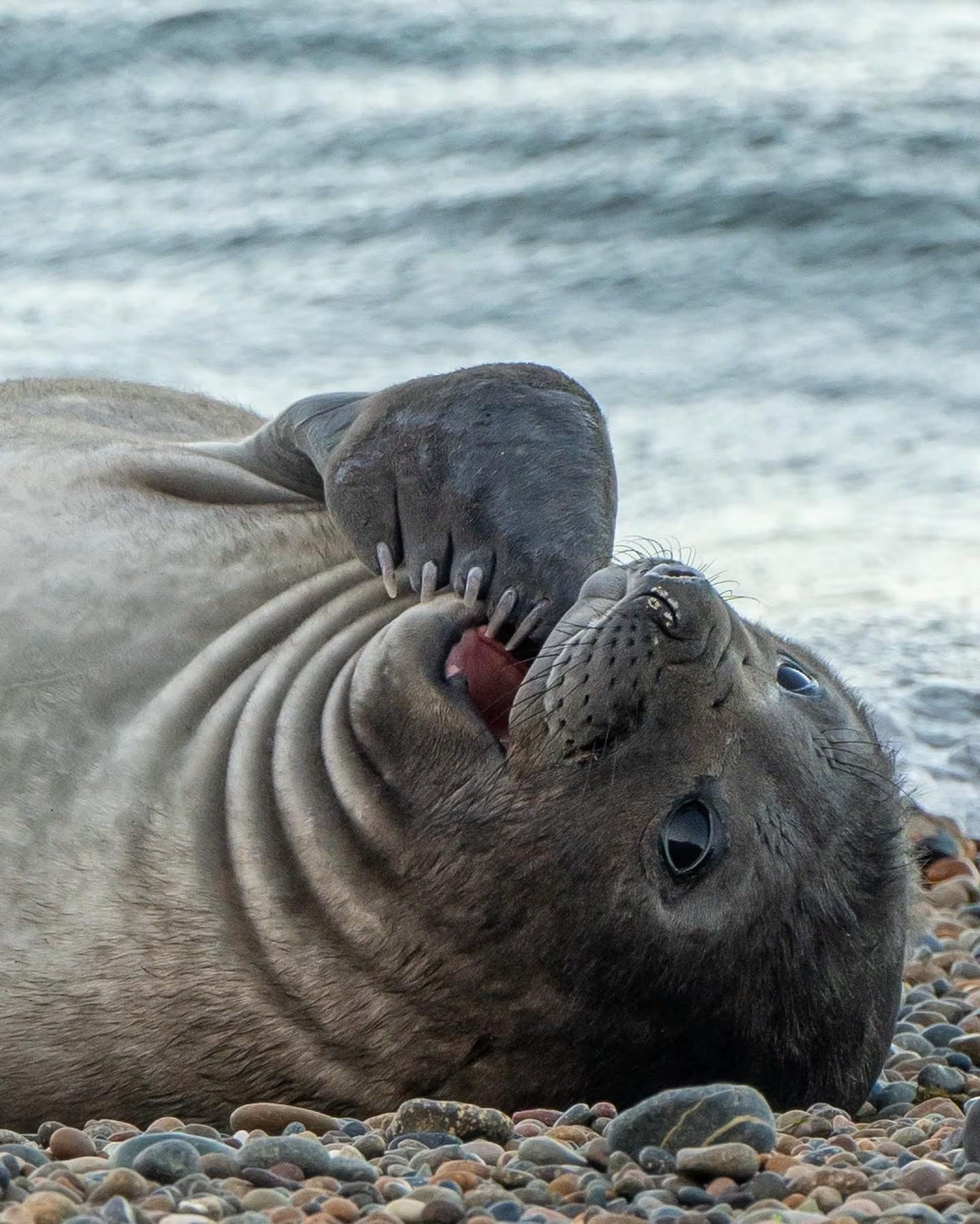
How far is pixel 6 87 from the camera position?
18797mm

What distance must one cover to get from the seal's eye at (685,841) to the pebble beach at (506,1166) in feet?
1.32

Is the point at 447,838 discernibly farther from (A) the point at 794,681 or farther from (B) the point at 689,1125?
(A) the point at 794,681

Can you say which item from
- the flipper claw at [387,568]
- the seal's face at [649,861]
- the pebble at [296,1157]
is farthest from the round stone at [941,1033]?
the pebble at [296,1157]

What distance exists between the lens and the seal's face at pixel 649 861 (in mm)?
3881

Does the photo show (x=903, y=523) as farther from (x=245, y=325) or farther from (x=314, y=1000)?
(x=314, y=1000)

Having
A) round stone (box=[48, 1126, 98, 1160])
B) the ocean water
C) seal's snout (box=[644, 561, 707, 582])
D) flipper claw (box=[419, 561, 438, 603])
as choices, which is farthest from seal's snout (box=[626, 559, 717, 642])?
the ocean water

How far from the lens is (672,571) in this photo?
13.5 ft

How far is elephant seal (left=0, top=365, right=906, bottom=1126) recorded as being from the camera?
391 centimetres

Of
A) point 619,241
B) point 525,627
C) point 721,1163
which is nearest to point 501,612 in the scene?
point 525,627

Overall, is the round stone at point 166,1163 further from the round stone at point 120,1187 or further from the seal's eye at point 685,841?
the seal's eye at point 685,841

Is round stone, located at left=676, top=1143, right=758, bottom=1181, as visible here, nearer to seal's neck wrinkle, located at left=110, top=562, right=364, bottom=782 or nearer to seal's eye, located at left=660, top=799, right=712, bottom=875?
seal's eye, located at left=660, top=799, right=712, bottom=875

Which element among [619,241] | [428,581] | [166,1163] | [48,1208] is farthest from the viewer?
[619,241]

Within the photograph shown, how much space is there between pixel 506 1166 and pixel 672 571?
1208mm

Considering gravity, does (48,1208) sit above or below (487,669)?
below
